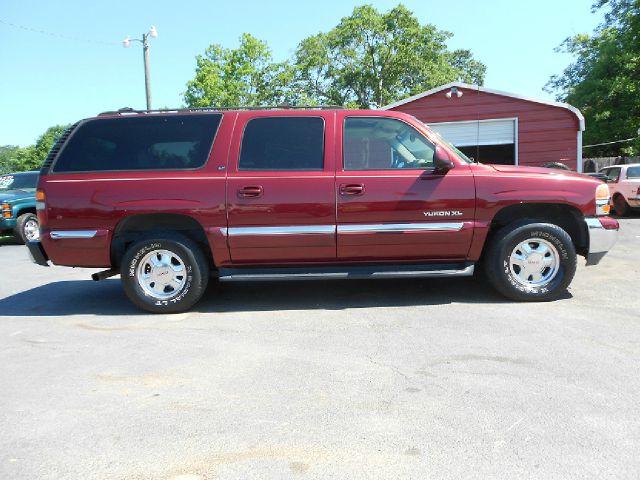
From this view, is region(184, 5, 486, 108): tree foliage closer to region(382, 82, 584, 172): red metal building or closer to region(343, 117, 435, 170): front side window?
region(382, 82, 584, 172): red metal building

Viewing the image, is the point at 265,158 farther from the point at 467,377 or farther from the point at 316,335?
the point at 467,377

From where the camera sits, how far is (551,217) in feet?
18.1

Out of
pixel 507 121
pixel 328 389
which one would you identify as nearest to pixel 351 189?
pixel 328 389

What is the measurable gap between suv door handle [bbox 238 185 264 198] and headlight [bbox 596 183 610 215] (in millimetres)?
3284

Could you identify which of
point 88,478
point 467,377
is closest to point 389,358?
point 467,377

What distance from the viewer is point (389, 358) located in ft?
12.7

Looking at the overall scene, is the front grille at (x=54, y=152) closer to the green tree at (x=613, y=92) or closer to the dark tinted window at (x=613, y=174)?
the dark tinted window at (x=613, y=174)

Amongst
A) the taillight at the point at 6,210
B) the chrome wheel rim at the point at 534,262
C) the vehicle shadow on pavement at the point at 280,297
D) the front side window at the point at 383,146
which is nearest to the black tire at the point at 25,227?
the taillight at the point at 6,210

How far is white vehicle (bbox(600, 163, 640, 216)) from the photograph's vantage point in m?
14.1

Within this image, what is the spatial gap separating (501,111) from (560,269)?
476 inches

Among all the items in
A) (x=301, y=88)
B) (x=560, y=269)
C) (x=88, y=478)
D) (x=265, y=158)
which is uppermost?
(x=301, y=88)

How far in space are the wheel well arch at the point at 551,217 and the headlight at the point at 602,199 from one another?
182 mm

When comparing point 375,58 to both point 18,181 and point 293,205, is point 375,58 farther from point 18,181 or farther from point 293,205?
point 293,205

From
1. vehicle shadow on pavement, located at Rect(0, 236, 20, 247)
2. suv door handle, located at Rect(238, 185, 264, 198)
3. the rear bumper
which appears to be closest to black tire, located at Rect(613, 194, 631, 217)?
suv door handle, located at Rect(238, 185, 264, 198)
